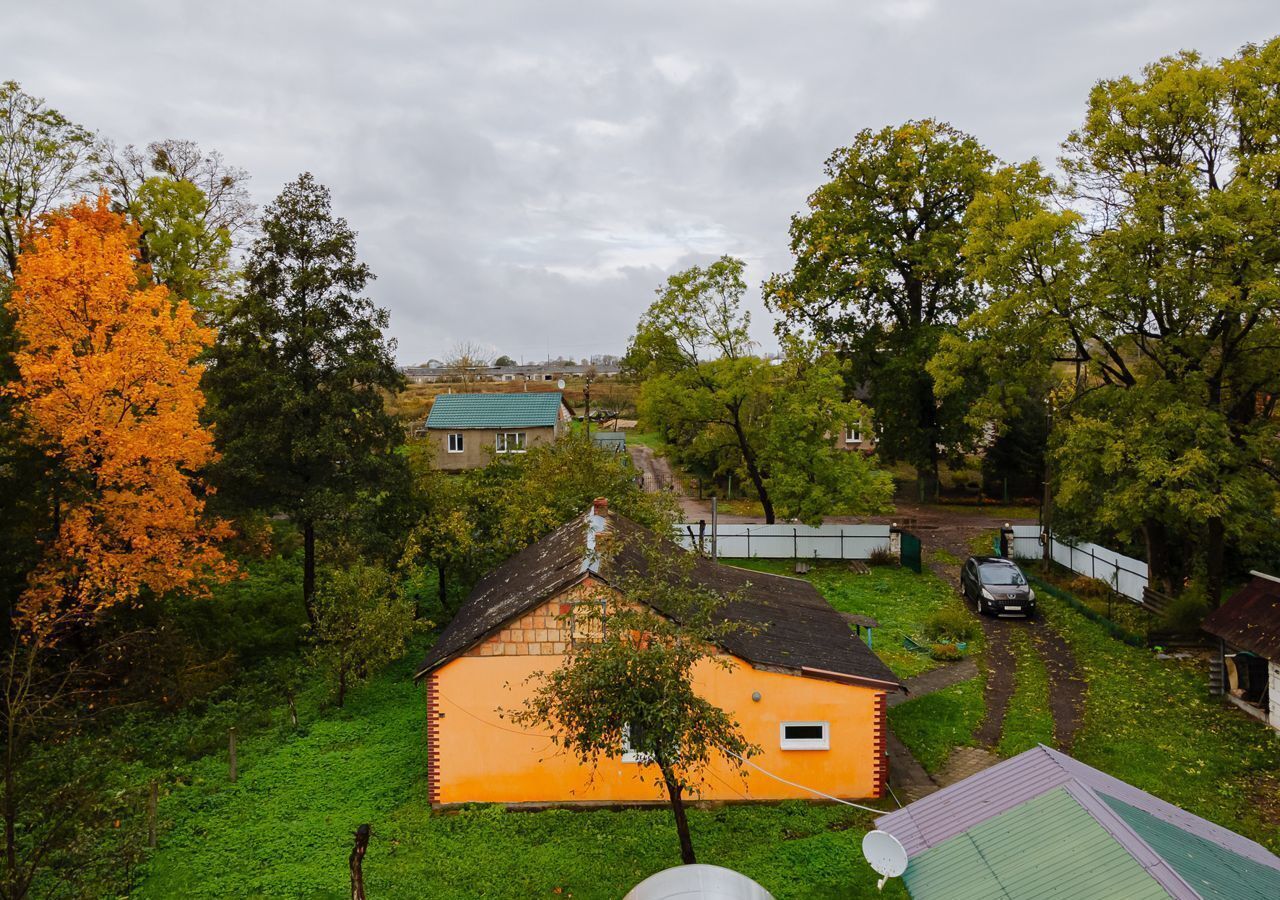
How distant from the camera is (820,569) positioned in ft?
113

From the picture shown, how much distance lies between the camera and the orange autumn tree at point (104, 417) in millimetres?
18734

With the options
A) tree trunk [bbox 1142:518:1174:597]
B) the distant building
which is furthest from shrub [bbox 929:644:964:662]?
the distant building

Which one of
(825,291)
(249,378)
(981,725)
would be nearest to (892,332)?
(825,291)

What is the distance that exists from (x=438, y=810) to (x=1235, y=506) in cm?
1967

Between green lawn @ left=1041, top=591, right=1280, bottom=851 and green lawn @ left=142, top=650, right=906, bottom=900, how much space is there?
5.95 meters

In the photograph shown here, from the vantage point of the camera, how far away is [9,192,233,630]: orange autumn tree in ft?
61.5

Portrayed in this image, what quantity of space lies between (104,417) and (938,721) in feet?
65.9

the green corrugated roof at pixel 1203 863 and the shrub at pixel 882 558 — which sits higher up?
the green corrugated roof at pixel 1203 863

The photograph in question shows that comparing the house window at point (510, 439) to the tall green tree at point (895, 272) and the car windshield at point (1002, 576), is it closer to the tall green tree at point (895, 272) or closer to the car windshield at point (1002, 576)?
the tall green tree at point (895, 272)

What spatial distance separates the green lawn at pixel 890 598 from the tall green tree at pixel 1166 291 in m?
5.89

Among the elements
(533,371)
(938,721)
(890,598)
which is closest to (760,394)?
(890,598)

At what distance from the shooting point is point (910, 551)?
112 feet

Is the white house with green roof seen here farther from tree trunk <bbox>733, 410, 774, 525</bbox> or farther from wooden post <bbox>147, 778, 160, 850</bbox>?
wooden post <bbox>147, 778, 160, 850</bbox>

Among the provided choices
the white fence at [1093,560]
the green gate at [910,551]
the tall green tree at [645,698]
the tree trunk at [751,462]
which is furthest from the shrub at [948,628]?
the tall green tree at [645,698]
